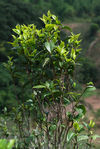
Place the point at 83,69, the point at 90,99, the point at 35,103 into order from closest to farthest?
the point at 35,103 → the point at 83,69 → the point at 90,99

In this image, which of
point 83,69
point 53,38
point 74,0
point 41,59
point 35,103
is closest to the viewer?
point 53,38

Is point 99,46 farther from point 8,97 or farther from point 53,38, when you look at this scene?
point 53,38

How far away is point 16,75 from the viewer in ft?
5.00

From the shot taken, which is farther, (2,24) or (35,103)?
(2,24)

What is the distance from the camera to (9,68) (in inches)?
58.8

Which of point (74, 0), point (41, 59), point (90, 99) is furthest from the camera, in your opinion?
point (74, 0)

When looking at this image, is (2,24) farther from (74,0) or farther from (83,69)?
(74,0)

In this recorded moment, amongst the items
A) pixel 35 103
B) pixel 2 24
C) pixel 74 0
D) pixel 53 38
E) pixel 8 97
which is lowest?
pixel 35 103

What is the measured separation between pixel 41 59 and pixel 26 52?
0.13m

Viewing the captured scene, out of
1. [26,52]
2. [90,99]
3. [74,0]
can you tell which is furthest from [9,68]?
[74,0]

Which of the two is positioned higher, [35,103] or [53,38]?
[53,38]

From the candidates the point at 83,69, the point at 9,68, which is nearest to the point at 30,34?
the point at 9,68

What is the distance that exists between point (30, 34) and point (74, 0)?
2413cm

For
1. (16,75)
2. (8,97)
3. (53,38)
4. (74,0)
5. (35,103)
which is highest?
(74,0)
